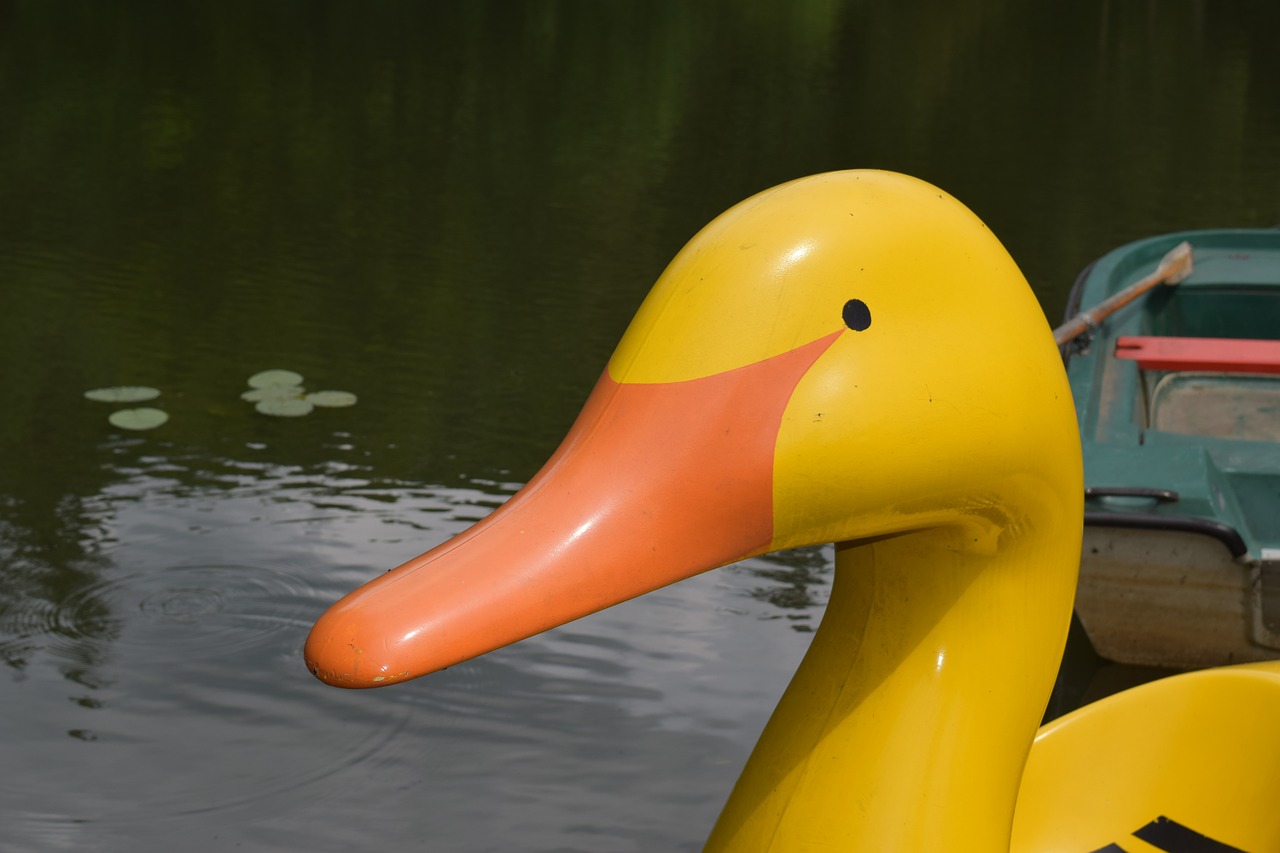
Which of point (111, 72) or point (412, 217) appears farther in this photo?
point (111, 72)

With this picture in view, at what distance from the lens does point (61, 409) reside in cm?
466

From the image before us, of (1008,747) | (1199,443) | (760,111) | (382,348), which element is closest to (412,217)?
(382,348)

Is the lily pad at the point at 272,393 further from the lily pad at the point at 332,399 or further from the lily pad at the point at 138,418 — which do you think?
the lily pad at the point at 138,418

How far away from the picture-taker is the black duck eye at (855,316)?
121cm

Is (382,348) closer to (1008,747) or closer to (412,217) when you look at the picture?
(412,217)

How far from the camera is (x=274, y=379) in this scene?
4.93m

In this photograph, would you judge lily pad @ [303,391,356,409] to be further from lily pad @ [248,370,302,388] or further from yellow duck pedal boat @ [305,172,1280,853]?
yellow duck pedal boat @ [305,172,1280,853]

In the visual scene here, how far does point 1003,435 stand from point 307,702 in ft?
7.18

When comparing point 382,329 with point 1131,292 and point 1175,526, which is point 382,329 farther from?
point 1175,526

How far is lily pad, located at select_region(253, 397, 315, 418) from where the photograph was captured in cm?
467

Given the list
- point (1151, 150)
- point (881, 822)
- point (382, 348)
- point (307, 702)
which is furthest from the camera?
point (1151, 150)

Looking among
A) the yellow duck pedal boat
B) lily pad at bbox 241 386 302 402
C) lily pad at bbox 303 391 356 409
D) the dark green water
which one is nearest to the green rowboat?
the dark green water

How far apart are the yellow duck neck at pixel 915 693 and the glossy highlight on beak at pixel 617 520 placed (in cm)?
23

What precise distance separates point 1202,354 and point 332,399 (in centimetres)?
258
